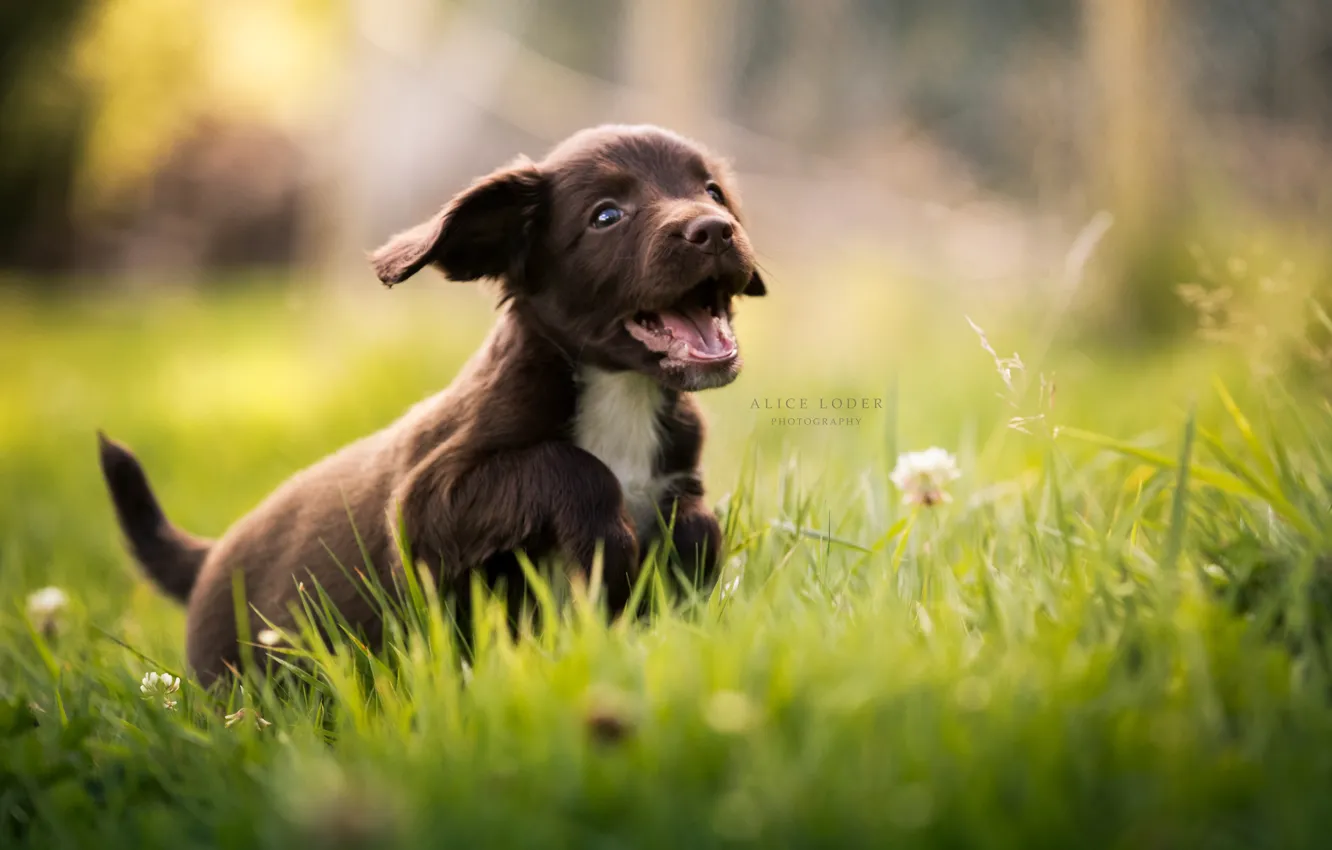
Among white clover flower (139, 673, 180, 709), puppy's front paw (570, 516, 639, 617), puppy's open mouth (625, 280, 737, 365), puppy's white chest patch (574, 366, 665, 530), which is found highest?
puppy's open mouth (625, 280, 737, 365)

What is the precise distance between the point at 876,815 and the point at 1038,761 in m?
0.25

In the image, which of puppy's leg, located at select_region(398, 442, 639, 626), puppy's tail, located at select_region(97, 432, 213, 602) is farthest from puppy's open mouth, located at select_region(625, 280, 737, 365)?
puppy's tail, located at select_region(97, 432, 213, 602)

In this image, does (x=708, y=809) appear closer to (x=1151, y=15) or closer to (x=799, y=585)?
(x=799, y=585)

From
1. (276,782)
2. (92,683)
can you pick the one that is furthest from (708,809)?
(92,683)

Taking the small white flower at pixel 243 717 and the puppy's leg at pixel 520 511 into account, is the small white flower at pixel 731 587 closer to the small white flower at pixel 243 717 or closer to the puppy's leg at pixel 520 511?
the puppy's leg at pixel 520 511

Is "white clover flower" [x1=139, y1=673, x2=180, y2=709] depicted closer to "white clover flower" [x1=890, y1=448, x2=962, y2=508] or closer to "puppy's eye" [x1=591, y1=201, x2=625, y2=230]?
"puppy's eye" [x1=591, y1=201, x2=625, y2=230]

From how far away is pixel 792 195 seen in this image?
1020cm

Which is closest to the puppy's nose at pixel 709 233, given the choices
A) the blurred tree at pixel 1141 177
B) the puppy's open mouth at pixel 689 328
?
the puppy's open mouth at pixel 689 328

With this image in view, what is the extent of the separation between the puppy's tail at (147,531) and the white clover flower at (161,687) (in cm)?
83

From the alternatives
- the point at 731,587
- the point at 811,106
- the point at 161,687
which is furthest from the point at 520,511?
the point at 811,106

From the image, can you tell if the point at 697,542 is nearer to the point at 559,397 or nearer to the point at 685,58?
the point at 559,397

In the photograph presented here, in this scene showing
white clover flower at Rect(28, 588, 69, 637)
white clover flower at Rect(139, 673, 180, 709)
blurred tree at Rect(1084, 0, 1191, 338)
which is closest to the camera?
white clover flower at Rect(139, 673, 180, 709)

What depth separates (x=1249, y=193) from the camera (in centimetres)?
721

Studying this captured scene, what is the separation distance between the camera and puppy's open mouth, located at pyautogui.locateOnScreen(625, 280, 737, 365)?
2.76 meters
